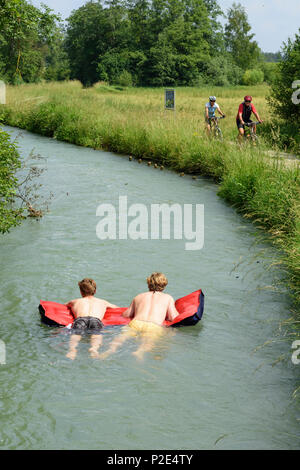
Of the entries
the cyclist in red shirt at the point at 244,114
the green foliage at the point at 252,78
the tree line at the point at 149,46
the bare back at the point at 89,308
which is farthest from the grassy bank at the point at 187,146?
the green foliage at the point at 252,78

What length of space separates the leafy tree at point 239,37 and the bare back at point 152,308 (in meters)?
94.0

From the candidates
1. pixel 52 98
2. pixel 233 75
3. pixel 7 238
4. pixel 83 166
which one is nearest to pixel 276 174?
pixel 7 238

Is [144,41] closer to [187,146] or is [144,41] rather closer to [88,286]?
[187,146]

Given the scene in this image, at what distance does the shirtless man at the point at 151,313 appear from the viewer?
7.32 metres

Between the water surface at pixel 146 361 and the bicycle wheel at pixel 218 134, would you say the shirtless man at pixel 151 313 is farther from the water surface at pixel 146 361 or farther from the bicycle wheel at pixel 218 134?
the bicycle wheel at pixel 218 134

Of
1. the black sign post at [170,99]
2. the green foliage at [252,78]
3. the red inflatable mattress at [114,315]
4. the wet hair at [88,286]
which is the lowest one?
the red inflatable mattress at [114,315]

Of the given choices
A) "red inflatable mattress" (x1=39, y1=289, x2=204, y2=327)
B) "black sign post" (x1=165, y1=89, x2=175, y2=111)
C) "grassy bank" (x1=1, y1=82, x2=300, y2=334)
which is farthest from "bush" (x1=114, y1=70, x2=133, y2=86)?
"red inflatable mattress" (x1=39, y1=289, x2=204, y2=327)

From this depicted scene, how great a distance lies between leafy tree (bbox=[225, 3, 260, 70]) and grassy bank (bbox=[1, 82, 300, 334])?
6617cm

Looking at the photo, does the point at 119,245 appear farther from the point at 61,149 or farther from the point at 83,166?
the point at 61,149

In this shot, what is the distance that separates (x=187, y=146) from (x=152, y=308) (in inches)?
479

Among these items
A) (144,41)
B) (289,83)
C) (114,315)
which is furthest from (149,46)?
(114,315)

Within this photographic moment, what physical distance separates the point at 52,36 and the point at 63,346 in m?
10.6

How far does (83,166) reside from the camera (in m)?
19.7

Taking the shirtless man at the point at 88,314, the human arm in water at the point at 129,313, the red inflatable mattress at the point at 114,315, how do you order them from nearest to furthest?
the shirtless man at the point at 88,314
the red inflatable mattress at the point at 114,315
the human arm in water at the point at 129,313
